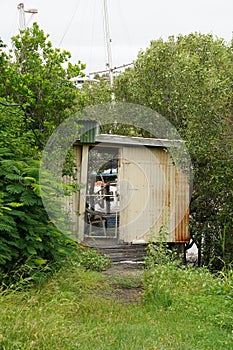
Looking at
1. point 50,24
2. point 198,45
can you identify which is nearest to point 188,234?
point 198,45

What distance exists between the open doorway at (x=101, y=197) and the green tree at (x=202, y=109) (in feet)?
6.31

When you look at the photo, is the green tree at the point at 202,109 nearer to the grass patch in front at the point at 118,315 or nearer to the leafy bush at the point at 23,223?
the grass patch in front at the point at 118,315

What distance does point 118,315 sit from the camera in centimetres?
509

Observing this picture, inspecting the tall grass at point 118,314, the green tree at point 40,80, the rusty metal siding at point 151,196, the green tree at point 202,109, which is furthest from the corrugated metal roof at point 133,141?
the tall grass at point 118,314

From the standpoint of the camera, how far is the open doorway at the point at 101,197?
34.2 ft

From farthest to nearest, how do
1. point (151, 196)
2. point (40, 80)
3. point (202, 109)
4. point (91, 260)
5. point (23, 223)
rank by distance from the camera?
point (151, 196)
point (202, 109)
point (40, 80)
point (91, 260)
point (23, 223)

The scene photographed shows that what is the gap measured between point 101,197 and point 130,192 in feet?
2.44

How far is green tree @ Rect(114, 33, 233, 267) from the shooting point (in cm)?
934

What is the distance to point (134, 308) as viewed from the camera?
550 centimetres

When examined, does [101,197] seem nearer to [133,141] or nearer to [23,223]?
[133,141]

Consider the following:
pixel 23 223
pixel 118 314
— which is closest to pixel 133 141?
pixel 23 223

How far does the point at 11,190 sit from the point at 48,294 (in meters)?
1.35

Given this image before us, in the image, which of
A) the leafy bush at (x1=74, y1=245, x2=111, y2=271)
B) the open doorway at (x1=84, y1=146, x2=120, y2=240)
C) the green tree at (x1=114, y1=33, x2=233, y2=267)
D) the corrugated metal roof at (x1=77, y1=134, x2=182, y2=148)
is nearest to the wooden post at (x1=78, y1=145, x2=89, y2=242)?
the open doorway at (x1=84, y1=146, x2=120, y2=240)

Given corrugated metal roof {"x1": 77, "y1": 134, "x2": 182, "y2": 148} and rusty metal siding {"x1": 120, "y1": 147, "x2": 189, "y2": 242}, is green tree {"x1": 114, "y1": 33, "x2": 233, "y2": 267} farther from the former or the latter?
rusty metal siding {"x1": 120, "y1": 147, "x2": 189, "y2": 242}
